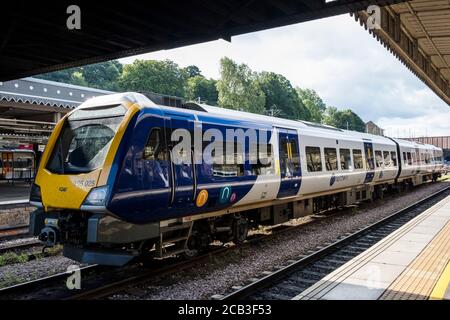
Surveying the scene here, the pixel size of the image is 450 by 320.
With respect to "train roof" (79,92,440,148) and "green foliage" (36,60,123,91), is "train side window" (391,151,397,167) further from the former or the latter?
"green foliage" (36,60,123,91)

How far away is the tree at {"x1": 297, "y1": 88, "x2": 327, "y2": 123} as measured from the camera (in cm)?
9961

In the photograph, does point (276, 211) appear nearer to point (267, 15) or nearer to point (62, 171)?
point (267, 15)

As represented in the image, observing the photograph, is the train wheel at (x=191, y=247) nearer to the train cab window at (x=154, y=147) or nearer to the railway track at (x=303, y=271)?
the railway track at (x=303, y=271)

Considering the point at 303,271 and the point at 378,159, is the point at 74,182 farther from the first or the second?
the point at 378,159

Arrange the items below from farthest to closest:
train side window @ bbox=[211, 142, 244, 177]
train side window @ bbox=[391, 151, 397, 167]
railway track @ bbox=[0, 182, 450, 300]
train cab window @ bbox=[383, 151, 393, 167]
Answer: train side window @ bbox=[391, 151, 397, 167], train cab window @ bbox=[383, 151, 393, 167], train side window @ bbox=[211, 142, 244, 177], railway track @ bbox=[0, 182, 450, 300]

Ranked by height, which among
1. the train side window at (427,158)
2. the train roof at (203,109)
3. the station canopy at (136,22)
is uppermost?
the station canopy at (136,22)

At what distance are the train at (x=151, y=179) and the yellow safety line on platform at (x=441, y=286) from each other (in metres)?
4.28

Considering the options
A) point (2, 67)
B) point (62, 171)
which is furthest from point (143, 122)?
point (2, 67)

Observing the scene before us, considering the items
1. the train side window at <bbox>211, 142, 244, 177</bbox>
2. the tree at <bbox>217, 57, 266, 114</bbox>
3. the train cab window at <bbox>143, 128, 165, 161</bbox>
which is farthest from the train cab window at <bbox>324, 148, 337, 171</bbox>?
the tree at <bbox>217, 57, 266, 114</bbox>

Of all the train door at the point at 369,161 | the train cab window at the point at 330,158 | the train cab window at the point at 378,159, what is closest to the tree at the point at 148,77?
the train cab window at the point at 378,159

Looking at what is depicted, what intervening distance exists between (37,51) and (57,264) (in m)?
7.00

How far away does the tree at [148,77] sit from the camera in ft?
235

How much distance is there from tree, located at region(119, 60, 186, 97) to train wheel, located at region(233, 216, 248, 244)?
63.2m
